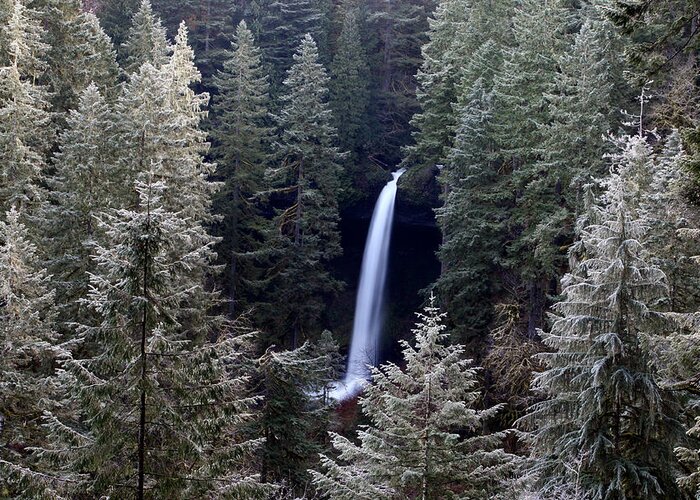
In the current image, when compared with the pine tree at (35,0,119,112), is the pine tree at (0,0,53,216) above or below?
below

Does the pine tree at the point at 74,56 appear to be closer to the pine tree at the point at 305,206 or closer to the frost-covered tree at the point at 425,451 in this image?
the pine tree at the point at 305,206

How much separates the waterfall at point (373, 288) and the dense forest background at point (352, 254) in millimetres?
691

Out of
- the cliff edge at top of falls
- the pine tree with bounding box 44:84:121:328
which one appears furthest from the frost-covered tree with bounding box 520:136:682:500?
the cliff edge at top of falls

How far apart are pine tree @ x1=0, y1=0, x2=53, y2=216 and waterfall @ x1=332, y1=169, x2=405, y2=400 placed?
1699cm

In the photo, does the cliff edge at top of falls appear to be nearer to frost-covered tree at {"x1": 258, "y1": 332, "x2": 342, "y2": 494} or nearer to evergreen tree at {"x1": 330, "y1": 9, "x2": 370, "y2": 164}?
evergreen tree at {"x1": 330, "y1": 9, "x2": 370, "y2": 164}

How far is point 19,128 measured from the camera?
19797 millimetres

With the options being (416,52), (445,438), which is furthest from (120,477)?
(416,52)

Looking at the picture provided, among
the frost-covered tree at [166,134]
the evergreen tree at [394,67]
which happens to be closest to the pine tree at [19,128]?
the frost-covered tree at [166,134]

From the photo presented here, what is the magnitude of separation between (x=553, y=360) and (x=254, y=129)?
65.9 ft

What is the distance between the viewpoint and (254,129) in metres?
28.7

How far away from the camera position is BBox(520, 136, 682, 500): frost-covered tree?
1073 cm

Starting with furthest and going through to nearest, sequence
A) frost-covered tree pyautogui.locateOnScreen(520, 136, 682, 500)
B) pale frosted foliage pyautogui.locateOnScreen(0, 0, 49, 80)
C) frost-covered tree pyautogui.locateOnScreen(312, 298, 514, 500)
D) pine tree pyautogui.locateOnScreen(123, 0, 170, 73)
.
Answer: pine tree pyautogui.locateOnScreen(123, 0, 170, 73)
pale frosted foliage pyautogui.locateOnScreen(0, 0, 49, 80)
frost-covered tree pyautogui.locateOnScreen(520, 136, 682, 500)
frost-covered tree pyautogui.locateOnScreen(312, 298, 514, 500)

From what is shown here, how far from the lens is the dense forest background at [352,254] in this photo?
25.1 ft

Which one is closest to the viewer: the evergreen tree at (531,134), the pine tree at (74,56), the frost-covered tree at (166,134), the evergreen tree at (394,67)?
the frost-covered tree at (166,134)
